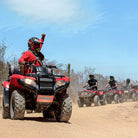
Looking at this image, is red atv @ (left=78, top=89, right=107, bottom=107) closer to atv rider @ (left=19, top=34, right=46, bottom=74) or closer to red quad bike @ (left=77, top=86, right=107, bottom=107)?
red quad bike @ (left=77, top=86, right=107, bottom=107)

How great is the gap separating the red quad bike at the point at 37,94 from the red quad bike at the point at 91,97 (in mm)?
9733

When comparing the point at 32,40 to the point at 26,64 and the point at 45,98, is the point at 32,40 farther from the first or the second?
the point at 45,98

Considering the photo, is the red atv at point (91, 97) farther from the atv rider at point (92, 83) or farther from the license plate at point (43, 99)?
the license plate at point (43, 99)

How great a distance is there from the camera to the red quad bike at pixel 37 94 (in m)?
6.43

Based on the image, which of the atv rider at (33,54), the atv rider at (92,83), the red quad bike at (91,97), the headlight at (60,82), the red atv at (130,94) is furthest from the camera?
the red atv at (130,94)

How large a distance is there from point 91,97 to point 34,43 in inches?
409

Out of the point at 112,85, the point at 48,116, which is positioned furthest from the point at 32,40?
the point at 112,85

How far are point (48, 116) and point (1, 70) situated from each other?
918 cm

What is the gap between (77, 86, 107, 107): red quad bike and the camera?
1681 centimetres

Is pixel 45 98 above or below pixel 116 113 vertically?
above

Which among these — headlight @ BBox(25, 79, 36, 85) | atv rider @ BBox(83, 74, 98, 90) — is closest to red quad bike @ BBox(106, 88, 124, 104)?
atv rider @ BBox(83, 74, 98, 90)

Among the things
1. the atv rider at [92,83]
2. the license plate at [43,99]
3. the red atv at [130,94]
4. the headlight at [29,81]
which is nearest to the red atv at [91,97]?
the atv rider at [92,83]

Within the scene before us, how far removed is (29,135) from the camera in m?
4.54

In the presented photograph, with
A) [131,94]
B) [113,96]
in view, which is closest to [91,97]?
[113,96]
